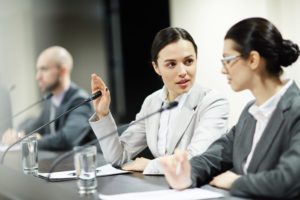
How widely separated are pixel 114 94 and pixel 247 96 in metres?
2.27

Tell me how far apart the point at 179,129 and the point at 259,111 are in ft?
1.97

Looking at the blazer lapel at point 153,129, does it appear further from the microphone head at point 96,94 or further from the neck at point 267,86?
the neck at point 267,86

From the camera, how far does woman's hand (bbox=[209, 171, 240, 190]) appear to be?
6.48 feet

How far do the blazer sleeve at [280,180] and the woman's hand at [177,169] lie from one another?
22 centimetres

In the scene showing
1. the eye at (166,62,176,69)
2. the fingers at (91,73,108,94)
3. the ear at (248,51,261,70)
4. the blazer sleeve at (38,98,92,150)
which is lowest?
the blazer sleeve at (38,98,92,150)

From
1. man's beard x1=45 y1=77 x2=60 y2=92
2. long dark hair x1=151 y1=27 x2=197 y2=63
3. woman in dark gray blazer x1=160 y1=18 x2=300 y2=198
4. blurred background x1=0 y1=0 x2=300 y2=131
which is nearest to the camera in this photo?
woman in dark gray blazer x1=160 y1=18 x2=300 y2=198

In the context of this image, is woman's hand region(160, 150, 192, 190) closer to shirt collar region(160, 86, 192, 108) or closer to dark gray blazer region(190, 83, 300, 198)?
dark gray blazer region(190, 83, 300, 198)

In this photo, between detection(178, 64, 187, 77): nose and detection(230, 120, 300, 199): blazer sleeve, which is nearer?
detection(230, 120, 300, 199): blazer sleeve

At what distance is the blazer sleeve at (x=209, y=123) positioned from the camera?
2.40 metres

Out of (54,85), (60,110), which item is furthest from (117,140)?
(54,85)

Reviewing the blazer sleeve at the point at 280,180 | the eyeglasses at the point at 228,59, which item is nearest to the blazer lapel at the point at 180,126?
the eyeglasses at the point at 228,59

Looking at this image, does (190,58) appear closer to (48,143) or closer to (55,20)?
(48,143)

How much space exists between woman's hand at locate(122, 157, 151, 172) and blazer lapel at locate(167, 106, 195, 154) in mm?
140

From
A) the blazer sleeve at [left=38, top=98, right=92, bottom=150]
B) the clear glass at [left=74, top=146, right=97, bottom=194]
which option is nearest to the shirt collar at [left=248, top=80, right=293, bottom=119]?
the clear glass at [left=74, top=146, right=97, bottom=194]
